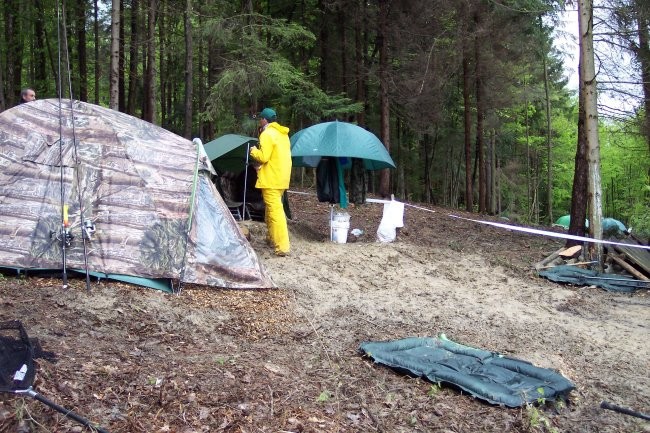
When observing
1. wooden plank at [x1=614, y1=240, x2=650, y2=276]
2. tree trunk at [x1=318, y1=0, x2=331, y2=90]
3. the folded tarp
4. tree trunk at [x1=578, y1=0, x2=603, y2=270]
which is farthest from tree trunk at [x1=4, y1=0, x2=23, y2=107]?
wooden plank at [x1=614, y1=240, x2=650, y2=276]

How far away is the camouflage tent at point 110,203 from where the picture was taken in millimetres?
5719

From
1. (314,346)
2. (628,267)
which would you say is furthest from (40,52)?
(628,267)

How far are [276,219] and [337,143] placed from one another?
195cm

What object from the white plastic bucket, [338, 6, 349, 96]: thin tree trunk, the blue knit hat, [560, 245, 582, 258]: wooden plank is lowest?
[560, 245, 582, 258]: wooden plank

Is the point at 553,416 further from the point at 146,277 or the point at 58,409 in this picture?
the point at 146,277

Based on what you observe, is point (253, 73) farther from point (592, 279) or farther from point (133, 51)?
point (592, 279)

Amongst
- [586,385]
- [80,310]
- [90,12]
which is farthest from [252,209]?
[90,12]

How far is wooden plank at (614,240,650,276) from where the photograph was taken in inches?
352

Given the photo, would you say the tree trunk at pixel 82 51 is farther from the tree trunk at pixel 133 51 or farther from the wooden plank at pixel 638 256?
the wooden plank at pixel 638 256

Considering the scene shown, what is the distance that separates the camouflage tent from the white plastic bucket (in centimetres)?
334

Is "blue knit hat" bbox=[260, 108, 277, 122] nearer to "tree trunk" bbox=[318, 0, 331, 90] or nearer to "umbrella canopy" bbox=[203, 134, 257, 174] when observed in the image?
"umbrella canopy" bbox=[203, 134, 257, 174]

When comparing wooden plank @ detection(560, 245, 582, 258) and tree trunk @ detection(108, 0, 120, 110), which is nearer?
wooden plank @ detection(560, 245, 582, 258)

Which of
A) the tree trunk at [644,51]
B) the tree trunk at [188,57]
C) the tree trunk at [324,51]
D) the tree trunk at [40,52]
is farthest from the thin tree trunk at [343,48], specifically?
the tree trunk at [40,52]

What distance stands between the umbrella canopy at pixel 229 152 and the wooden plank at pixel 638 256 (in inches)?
254
